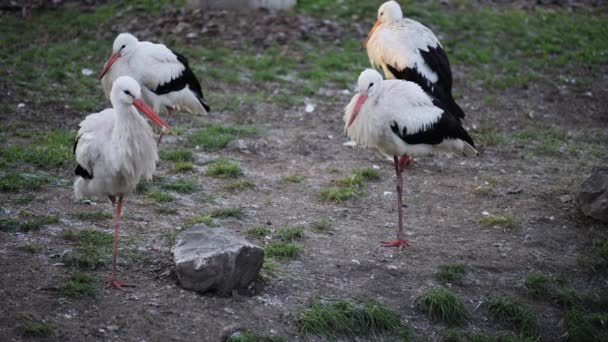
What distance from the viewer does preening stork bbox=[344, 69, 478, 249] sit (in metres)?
5.49

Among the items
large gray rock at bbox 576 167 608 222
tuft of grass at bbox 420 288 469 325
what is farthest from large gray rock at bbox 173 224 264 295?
large gray rock at bbox 576 167 608 222

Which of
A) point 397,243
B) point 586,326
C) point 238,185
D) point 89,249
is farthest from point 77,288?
point 586,326

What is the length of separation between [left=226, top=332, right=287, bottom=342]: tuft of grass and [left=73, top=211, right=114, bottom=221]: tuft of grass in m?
1.90

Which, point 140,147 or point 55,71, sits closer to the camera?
point 140,147

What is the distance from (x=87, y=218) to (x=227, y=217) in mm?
1092

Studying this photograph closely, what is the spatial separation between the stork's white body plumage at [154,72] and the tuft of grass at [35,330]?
10.3ft

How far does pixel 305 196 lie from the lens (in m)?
6.35

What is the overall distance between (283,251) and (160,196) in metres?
1.36

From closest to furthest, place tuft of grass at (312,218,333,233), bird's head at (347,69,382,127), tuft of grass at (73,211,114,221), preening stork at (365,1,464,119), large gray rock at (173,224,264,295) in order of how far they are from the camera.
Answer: large gray rock at (173,224,264,295)
tuft of grass at (73,211,114,221)
bird's head at (347,69,382,127)
tuft of grass at (312,218,333,233)
preening stork at (365,1,464,119)

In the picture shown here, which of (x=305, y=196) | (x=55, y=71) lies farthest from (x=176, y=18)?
(x=305, y=196)

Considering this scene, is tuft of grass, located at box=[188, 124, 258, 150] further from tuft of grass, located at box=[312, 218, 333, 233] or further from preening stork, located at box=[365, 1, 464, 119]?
tuft of grass, located at box=[312, 218, 333, 233]

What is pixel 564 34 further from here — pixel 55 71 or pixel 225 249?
pixel 225 249

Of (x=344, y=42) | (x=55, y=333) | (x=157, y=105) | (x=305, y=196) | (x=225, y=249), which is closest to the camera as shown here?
(x=55, y=333)

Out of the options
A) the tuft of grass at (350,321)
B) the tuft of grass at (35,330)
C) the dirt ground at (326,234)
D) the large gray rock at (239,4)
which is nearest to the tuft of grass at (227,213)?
the dirt ground at (326,234)
